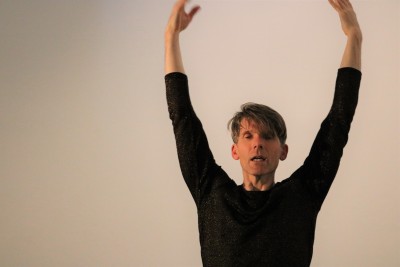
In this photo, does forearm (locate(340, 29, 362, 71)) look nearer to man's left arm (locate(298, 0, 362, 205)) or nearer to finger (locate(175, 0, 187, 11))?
man's left arm (locate(298, 0, 362, 205))

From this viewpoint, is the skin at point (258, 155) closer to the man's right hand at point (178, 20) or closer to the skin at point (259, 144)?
the skin at point (259, 144)

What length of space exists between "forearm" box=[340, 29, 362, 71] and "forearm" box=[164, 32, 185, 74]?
331 millimetres

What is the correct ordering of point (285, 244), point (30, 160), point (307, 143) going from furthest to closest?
point (30, 160) < point (307, 143) < point (285, 244)

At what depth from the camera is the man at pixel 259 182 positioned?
0.99m

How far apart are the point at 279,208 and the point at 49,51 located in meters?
1.60

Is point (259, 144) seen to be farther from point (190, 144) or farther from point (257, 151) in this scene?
point (190, 144)

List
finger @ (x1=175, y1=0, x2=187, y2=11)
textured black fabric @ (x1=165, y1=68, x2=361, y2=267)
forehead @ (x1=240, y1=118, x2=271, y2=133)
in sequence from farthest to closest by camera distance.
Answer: finger @ (x1=175, y1=0, x2=187, y2=11) < forehead @ (x1=240, y1=118, x2=271, y2=133) < textured black fabric @ (x1=165, y1=68, x2=361, y2=267)

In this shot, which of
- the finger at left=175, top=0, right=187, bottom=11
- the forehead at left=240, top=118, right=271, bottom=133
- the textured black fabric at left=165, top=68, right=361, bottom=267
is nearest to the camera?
the textured black fabric at left=165, top=68, right=361, bottom=267

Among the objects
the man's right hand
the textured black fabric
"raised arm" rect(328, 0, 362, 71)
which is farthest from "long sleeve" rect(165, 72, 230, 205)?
"raised arm" rect(328, 0, 362, 71)

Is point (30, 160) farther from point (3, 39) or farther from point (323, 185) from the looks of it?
point (323, 185)

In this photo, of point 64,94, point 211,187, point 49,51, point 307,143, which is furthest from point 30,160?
point 211,187

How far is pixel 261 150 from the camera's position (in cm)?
106

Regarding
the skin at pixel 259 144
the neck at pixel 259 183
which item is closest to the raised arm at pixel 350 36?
the skin at pixel 259 144

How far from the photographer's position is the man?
3.24ft
